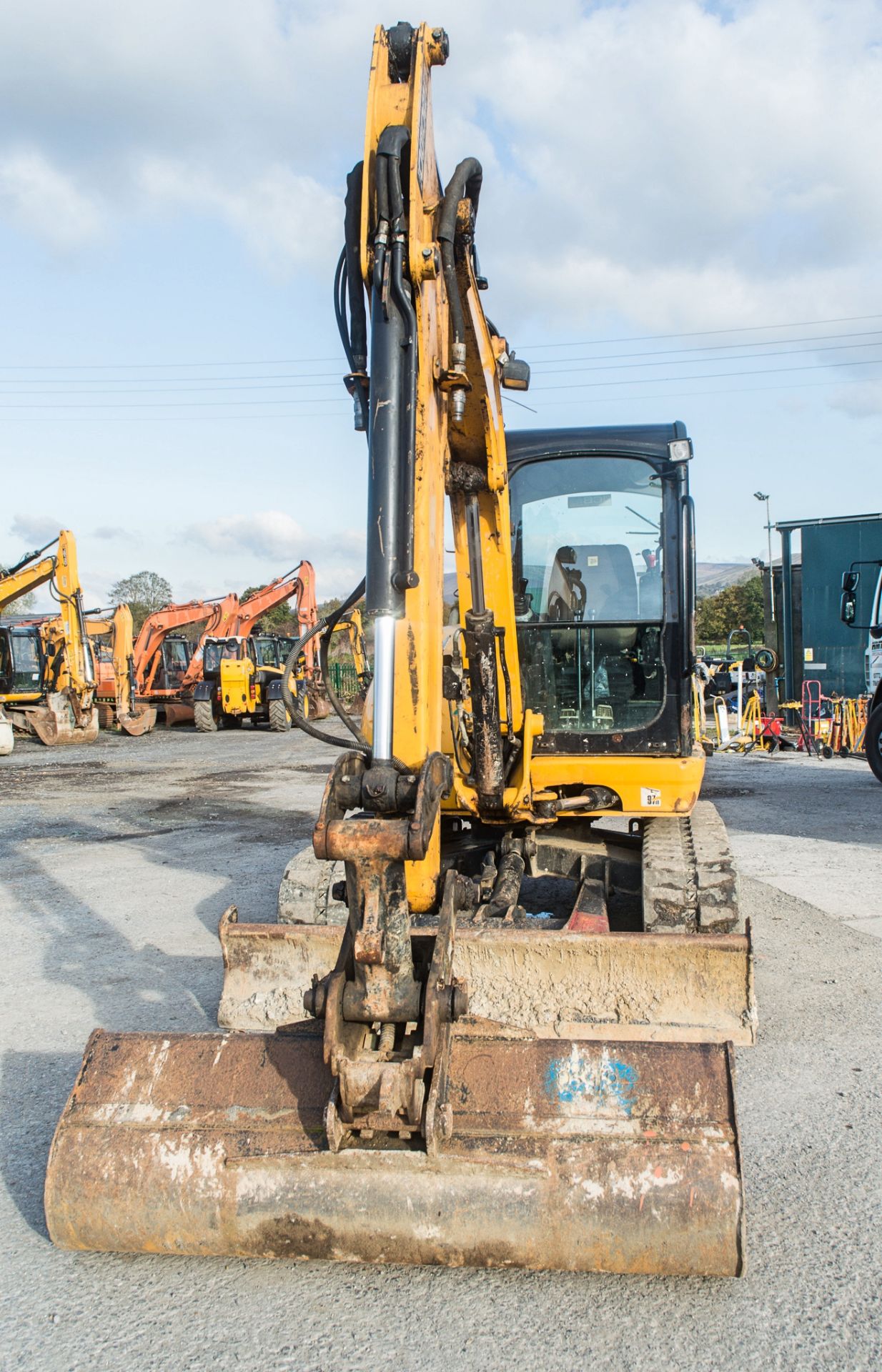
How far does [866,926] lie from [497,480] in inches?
142

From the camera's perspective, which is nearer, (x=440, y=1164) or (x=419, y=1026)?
(x=440, y=1164)

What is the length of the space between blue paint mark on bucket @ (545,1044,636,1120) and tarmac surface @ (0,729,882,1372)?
43 cm

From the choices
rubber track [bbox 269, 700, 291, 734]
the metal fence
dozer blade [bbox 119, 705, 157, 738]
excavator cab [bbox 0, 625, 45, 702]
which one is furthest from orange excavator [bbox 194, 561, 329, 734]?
the metal fence

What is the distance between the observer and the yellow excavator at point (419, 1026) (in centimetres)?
256

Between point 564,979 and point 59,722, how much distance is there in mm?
19813

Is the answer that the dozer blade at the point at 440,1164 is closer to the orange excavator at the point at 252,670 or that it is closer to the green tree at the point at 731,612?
the orange excavator at the point at 252,670

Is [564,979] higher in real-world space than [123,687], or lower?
lower

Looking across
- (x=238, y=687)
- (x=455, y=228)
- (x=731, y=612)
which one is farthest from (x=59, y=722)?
(x=731, y=612)

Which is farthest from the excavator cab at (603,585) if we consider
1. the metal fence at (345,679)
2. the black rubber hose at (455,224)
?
the metal fence at (345,679)

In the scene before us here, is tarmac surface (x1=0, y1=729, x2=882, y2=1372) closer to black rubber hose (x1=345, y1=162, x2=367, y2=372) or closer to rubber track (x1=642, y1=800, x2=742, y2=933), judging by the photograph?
rubber track (x1=642, y1=800, x2=742, y2=933)

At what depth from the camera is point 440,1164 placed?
2.58 metres

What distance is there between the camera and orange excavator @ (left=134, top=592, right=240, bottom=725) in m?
25.2

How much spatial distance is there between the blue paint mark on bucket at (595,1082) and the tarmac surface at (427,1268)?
43 centimetres

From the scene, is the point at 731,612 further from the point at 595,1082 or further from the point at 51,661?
the point at 595,1082
